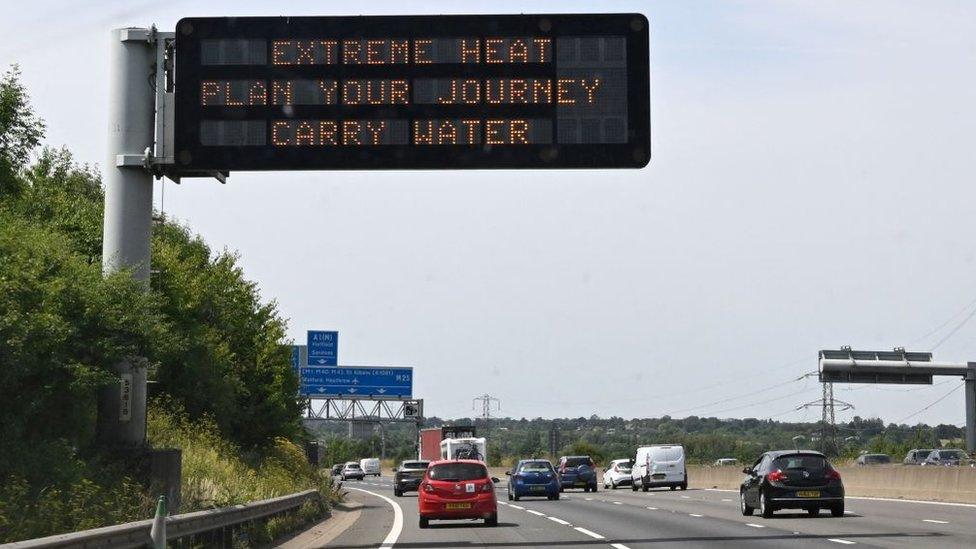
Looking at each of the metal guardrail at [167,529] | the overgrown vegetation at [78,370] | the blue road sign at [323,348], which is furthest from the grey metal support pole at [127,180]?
the blue road sign at [323,348]

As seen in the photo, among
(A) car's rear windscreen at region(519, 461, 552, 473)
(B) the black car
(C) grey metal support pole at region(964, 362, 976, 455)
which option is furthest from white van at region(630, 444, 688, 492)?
(B) the black car

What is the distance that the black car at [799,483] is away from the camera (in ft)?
97.5

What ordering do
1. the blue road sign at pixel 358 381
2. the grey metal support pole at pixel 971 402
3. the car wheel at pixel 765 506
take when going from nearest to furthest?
the car wheel at pixel 765 506
the blue road sign at pixel 358 381
the grey metal support pole at pixel 971 402

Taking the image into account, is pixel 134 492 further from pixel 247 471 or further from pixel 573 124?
pixel 247 471

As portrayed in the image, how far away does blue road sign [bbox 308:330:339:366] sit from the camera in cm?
7206

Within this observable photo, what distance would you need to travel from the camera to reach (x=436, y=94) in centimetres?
2159

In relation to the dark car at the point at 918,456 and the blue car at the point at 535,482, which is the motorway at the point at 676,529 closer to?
Result: the blue car at the point at 535,482

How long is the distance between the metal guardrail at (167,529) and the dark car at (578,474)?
3422cm

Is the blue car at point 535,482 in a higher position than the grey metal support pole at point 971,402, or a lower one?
lower

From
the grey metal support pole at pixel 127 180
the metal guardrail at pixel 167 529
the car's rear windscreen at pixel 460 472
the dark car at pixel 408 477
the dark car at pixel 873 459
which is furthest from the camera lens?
the dark car at pixel 873 459

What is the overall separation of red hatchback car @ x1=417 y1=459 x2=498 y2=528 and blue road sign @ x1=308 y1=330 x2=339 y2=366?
43101 millimetres

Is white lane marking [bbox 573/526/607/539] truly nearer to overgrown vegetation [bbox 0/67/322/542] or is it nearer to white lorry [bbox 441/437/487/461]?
overgrown vegetation [bbox 0/67/322/542]

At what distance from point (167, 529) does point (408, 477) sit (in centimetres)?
4141

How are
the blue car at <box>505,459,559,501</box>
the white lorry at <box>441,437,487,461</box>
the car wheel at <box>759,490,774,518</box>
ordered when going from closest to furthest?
1. the car wheel at <box>759,490,774,518</box>
2. the blue car at <box>505,459,559,501</box>
3. the white lorry at <box>441,437,487,461</box>
